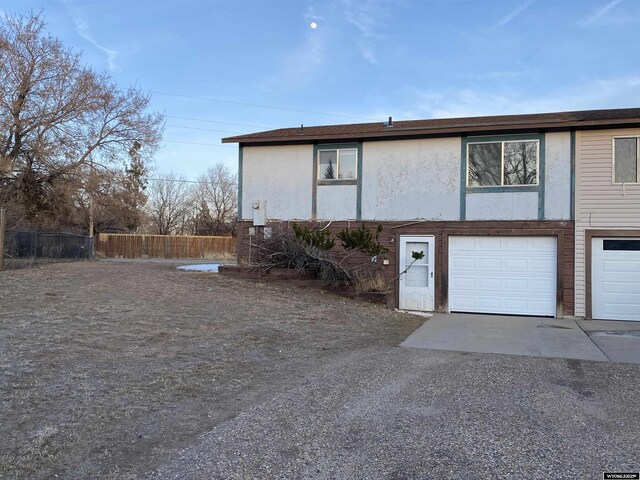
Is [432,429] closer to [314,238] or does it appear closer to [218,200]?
[314,238]

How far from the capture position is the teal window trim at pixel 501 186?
13773 millimetres

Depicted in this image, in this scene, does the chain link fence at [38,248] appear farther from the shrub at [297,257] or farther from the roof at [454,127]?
the shrub at [297,257]

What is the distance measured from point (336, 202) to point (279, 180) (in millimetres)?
2009

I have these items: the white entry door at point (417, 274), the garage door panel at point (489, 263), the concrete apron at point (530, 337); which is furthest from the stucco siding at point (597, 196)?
the white entry door at point (417, 274)

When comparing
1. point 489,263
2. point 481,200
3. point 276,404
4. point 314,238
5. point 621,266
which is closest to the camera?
point 276,404

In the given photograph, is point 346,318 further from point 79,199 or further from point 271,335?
point 79,199

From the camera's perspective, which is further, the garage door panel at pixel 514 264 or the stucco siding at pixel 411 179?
the stucco siding at pixel 411 179

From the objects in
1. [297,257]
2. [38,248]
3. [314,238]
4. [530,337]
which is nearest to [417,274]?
[314,238]

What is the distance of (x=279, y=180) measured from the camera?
637 inches

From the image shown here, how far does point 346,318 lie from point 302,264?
141 inches

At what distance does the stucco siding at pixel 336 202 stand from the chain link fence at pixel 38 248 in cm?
977

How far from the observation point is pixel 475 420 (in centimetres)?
494

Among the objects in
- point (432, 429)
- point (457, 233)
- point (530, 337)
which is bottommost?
point (530, 337)

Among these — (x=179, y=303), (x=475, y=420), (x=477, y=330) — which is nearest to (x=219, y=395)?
(x=475, y=420)
